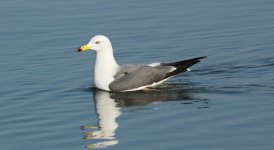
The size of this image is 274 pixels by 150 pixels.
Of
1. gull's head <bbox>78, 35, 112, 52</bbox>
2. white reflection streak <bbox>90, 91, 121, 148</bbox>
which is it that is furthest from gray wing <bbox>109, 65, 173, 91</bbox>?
gull's head <bbox>78, 35, 112, 52</bbox>

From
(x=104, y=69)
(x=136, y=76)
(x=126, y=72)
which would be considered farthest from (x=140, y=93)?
(x=104, y=69)

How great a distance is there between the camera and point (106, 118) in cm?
1633

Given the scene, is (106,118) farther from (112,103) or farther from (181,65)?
(181,65)

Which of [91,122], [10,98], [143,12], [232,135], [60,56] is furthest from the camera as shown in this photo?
[143,12]

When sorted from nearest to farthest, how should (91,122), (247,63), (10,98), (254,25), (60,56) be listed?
(91,122)
(10,98)
(247,63)
(60,56)
(254,25)

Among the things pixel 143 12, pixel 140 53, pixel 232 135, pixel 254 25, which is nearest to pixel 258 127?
pixel 232 135

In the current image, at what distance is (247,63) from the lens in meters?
19.8

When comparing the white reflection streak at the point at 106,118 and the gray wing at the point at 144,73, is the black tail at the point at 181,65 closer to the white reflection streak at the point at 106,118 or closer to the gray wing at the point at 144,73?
the gray wing at the point at 144,73

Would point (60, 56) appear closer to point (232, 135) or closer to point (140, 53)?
point (140, 53)

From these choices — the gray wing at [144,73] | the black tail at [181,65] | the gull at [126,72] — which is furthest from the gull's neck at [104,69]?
the black tail at [181,65]

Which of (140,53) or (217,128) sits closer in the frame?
(217,128)

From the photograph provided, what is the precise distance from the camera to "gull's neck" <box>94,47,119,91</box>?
18.7 meters

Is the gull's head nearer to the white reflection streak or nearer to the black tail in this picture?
the white reflection streak

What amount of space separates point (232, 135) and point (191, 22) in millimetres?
9580
